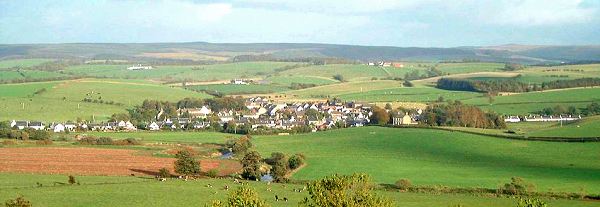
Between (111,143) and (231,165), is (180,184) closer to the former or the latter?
(231,165)

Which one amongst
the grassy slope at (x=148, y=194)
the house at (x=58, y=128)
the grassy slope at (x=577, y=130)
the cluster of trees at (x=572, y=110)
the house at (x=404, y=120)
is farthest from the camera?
the cluster of trees at (x=572, y=110)

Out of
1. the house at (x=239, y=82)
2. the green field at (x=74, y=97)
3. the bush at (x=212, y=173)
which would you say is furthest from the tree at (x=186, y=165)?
the house at (x=239, y=82)

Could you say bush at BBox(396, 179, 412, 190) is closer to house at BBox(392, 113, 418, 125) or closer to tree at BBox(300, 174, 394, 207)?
tree at BBox(300, 174, 394, 207)

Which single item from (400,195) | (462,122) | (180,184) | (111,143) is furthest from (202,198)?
(462,122)

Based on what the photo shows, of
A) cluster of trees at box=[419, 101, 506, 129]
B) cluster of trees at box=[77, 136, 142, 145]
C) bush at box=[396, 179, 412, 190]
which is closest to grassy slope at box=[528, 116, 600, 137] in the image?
cluster of trees at box=[419, 101, 506, 129]

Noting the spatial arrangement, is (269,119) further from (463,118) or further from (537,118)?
(537,118)

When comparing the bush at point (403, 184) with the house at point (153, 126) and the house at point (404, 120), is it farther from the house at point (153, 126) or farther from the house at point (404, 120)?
the house at point (153, 126)

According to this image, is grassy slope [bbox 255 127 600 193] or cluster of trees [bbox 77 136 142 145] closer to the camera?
grassy slope [bbox 255 127 600 193]
